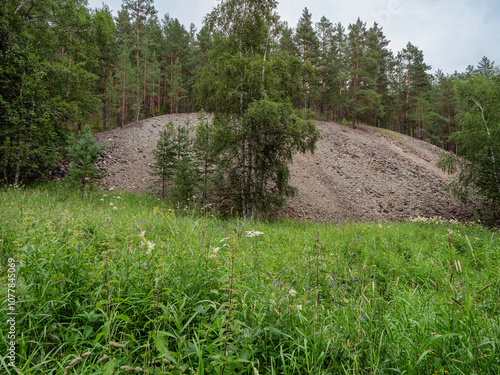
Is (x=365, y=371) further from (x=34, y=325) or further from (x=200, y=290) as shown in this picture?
(x=34, y=325)

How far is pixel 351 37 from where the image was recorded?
102 feet

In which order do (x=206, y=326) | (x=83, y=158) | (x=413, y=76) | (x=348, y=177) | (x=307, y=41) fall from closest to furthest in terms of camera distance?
(x=206, y=326) < (x=83, y=158) < (x=348, y=177) < (x=307, y=41) < (x=413, y=76)

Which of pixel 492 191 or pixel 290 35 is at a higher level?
pixel 290 35

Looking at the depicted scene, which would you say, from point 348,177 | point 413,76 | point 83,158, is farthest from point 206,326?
point 413,76

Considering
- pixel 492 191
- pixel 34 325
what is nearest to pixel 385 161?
pixel 492 191

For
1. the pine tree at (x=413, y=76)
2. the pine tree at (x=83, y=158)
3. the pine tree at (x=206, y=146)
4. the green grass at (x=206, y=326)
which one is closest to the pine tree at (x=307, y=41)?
the pine tree at (x=413, y=76)

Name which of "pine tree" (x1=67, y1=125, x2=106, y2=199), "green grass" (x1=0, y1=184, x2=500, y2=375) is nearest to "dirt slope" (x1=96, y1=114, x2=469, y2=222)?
"pine tree" (x1=67, y1=125, x2=106, y2=199)

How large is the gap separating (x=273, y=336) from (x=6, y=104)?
45.1ft

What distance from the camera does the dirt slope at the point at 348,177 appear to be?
50.9ft

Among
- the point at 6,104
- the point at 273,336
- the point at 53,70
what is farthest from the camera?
the point at 53,70

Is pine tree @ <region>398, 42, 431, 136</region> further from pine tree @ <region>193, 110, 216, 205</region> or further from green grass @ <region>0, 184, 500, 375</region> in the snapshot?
green grass @ <region>0, 184, 500, 375</region>

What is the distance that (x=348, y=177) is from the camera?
19375 mm

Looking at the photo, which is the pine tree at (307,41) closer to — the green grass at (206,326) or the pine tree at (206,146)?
the pine tree at (206,146)

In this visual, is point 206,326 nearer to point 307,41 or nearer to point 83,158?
point 83,158
